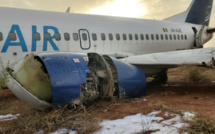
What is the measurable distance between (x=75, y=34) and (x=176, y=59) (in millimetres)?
4029

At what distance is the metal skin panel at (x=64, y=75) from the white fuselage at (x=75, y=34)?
2826 mm

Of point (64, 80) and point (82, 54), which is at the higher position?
point (82, 54)

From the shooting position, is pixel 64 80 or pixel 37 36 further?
pixel 37 36

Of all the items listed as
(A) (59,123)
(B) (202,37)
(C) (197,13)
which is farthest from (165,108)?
(C) (197,13)

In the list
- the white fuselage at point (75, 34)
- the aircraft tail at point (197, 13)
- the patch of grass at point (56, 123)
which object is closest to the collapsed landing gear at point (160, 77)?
the white fuselage at point (75, 34)

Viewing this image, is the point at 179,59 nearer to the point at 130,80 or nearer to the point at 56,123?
the point at 130,80

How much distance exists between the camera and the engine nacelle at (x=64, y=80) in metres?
4.55

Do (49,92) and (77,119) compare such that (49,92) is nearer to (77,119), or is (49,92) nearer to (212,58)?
(77,119)

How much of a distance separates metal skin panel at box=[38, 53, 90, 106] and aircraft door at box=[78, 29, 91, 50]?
11.9ft

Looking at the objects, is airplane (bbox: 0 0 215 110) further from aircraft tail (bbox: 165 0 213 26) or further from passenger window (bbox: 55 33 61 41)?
aircraft tail (bbox: 165 0 213 26)

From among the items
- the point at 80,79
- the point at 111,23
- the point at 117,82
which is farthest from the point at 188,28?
the point at 80,79

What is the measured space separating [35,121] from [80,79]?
132cm

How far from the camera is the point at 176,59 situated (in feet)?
22.1

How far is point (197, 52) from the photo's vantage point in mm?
6742
